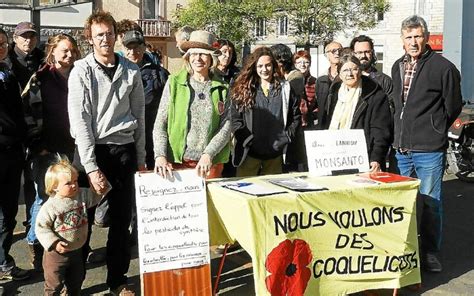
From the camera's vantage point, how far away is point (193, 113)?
4160 mm

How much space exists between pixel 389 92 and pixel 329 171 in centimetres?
168

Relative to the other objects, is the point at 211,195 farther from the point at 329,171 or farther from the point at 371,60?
the point at 371,60

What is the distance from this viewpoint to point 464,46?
12680mm

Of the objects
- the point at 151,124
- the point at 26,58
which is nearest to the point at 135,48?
the point at 151,124

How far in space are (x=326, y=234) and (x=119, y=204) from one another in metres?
1.44

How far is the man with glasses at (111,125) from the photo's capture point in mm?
3842

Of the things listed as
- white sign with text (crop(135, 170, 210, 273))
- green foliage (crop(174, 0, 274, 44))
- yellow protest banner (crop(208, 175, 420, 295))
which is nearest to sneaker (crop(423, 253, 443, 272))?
yellow protest banner (crop(208, 175, 420, 295))

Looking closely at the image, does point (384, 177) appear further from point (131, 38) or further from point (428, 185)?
point (131, 38)

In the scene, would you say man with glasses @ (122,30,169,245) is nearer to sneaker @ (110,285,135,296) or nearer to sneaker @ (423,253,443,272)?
sneaker @ (110,285,135,296)

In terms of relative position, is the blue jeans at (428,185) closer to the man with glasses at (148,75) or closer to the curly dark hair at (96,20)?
the man with glasses at (148,75)

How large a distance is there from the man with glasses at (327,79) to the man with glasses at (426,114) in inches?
26.1

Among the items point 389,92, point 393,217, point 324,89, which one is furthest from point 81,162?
point 389,92

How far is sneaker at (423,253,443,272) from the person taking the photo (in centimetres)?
495

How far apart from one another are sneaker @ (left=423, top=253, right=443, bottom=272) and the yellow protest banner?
0.64 m
